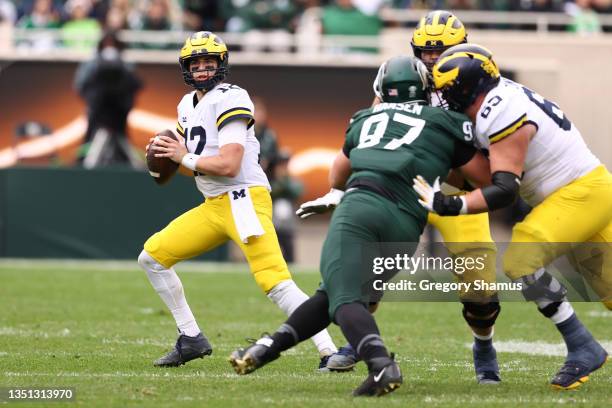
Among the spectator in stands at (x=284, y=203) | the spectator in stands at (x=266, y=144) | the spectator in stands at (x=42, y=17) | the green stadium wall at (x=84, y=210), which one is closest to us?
the green stadium wall at (x=84, y=210)

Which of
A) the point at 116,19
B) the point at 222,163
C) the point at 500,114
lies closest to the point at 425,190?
the point at 500,114

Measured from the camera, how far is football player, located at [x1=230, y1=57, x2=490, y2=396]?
567 centimetres

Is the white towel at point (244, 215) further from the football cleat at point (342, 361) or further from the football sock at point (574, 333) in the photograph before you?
the football sock at point (574, 333)

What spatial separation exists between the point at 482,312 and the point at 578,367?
1.89 ft

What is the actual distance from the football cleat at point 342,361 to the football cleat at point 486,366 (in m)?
0.72

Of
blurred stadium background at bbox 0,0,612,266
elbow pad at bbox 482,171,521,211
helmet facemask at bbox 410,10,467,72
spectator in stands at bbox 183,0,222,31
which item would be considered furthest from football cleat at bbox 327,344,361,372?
spectator in stands at bbox 183,0,222,31

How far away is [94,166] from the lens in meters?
15.1

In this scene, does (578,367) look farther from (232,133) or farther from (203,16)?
(203,16)

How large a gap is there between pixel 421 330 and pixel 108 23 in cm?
875

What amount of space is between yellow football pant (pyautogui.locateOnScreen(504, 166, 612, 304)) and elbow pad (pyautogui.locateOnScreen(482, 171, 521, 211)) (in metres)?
0.37

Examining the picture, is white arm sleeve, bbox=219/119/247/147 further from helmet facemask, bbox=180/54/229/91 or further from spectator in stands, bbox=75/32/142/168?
spectator in stands, bbox=75/32/142/168

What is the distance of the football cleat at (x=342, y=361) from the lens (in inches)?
274

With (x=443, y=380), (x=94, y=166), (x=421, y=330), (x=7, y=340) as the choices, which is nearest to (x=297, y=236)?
(x=94, y=166)

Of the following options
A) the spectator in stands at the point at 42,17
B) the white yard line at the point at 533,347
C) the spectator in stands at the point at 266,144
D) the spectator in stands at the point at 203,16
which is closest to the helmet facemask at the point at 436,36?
the white yard line at the point at 533,347
